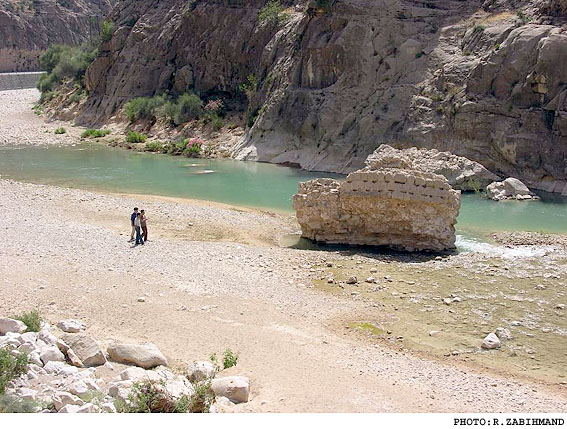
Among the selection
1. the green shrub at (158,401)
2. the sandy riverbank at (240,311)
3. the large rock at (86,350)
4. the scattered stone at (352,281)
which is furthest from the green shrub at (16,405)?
the scattered stone at (352,281)

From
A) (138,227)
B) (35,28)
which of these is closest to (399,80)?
(138,227)

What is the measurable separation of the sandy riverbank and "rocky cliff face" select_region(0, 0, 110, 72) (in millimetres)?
78117

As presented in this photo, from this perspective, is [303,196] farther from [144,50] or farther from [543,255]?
[144,50]

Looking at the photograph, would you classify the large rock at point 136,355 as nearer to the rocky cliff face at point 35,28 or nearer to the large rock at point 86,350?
the large rock at point 86,350

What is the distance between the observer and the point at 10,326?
10328 millimetres

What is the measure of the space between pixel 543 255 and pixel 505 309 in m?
5.29

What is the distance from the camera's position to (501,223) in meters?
25.2

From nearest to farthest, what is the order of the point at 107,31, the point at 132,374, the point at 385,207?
the point at 132,374 < the point at 385,207 < the point at 107,31

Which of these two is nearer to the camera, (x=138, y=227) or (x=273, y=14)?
(x=138, y=227)

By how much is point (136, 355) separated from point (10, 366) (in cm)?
207

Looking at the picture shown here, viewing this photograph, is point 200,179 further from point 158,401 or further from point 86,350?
point 158,401

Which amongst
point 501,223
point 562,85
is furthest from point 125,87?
point 501,223

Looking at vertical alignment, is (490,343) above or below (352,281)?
above

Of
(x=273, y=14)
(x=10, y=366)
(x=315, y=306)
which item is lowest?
(x=315, y=306)
